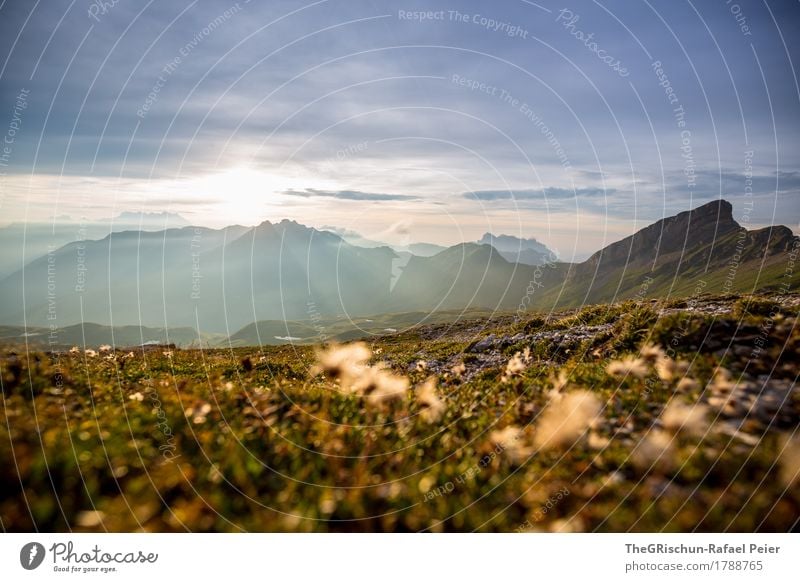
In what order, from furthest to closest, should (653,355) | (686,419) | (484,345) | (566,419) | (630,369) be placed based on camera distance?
(484,345) → (653,355) → (630,369) → (566,419) → (686,419)

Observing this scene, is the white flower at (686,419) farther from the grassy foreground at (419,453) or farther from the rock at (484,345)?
the rock at (484,345)

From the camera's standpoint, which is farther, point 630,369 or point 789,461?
point 630,369

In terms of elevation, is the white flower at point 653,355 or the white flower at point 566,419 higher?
the white flower at point 653,355

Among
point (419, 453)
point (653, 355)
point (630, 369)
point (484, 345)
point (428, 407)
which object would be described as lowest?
point (484, 345)

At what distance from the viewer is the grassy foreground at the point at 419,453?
505 centimetres

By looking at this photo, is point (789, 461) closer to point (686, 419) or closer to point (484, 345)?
point (686, 419)

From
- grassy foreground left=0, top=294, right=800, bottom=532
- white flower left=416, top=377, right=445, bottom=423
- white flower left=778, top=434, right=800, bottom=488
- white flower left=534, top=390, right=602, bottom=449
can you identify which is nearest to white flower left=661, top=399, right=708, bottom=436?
grassy foreground left=0, top=294, right=800, bottom=532

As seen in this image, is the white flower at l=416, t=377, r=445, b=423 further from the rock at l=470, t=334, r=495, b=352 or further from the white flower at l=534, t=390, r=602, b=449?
the rock at l=470, t=334, r=495, b=352

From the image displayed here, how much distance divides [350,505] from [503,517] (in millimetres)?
1753

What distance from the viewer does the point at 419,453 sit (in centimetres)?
642

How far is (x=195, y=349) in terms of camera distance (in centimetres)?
2386

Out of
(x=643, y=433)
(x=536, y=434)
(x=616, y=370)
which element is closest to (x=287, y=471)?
(x=536, y=434)

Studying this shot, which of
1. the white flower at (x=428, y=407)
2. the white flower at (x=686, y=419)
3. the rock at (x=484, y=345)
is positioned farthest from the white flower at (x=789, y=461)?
the rock at (x=484, y=345)

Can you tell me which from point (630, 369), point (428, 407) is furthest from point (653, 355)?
point (428, 407)
